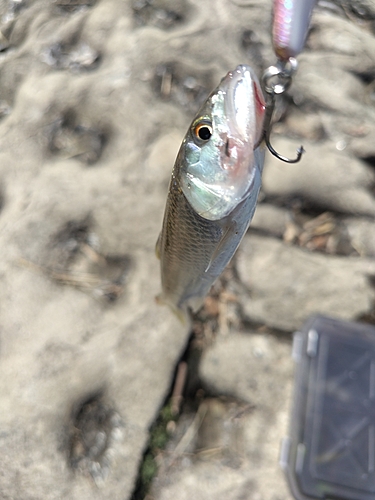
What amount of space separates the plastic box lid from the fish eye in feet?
4.90

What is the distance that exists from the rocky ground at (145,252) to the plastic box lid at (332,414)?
0.28 feet

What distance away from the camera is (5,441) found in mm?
1749

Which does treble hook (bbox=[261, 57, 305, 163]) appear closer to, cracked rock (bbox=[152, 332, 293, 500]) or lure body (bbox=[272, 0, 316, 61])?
lure body (bbox=[272, 0, 316, 61])

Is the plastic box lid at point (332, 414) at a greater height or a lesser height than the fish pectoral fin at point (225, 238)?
lesser

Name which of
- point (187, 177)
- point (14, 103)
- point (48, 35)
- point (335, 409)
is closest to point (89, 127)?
point (14, 103)

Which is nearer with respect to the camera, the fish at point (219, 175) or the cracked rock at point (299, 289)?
the fish at point (219, 175)

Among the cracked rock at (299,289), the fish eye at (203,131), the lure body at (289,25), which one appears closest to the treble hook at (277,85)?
the lure body at (289,25)

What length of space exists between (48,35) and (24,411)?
244cm

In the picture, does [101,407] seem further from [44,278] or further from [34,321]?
[44,278]

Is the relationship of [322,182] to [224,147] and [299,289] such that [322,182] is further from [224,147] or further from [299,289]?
[224,147]

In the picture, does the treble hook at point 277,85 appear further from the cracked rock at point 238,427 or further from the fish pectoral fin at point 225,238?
the cracked rock at point 238,427

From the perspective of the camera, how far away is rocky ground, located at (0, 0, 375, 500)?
1.90m

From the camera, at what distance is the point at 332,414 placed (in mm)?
2088

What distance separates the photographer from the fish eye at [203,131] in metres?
1.11
